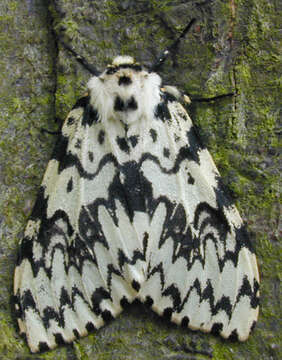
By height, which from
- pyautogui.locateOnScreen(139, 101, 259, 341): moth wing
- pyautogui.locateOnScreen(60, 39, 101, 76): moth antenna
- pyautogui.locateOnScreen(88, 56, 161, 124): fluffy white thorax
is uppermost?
pyautogui.locateOnScreen(60, 39, 101, 76): moth antenna

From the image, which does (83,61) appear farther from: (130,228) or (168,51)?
(130,228)

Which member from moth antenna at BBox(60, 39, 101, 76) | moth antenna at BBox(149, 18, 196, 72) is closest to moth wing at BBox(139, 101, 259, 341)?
moth antenna at BBox(149, 18, 196, 72)

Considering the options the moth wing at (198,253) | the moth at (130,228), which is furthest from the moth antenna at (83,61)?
the moth wing at (198,253)

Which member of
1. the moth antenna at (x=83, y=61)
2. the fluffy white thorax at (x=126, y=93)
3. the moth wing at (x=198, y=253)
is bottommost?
the moth wing at (x=198, y=253)

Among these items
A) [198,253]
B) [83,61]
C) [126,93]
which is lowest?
[198,253]

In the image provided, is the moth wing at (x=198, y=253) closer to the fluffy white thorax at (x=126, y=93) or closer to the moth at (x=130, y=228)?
the moth at (x=130, y=228)

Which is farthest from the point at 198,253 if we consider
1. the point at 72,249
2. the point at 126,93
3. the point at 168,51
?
the point at 168,51

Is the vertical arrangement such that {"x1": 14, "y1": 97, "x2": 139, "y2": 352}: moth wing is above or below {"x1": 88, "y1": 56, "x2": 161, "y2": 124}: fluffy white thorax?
below

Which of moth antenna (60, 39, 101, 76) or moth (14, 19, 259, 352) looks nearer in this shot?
moth (14, 19, 259, 352)

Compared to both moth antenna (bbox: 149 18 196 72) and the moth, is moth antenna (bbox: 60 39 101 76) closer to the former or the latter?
the moth
